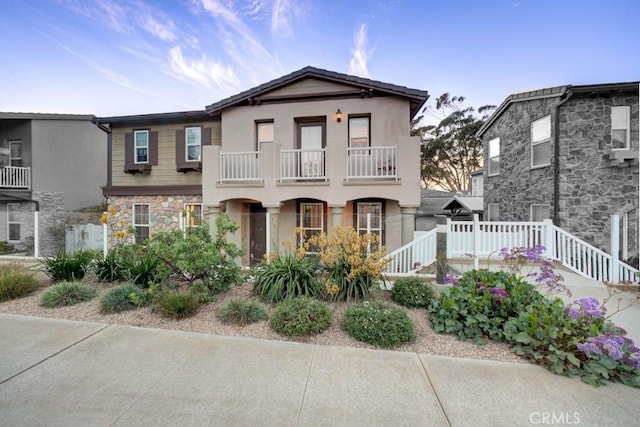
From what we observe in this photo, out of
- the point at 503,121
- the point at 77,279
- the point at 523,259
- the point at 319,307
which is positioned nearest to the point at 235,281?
the point at 319,307

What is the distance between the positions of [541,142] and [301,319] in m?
11.3

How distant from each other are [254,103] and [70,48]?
6995mm

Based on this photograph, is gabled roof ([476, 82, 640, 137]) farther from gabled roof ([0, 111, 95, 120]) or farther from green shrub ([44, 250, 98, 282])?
gabled roof ([0, 111, 95, 120])

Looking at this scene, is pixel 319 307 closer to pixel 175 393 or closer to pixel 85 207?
pixel 175 393

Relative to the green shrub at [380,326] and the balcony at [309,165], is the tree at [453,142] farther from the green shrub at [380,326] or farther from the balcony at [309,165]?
the green shrub at [380,326]

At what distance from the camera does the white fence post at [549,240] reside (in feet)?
23.0

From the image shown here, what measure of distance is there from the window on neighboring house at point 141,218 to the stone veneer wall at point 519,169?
14.6 m

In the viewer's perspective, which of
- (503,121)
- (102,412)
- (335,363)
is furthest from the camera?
(503,121)

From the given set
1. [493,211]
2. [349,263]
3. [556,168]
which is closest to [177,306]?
[349,263]

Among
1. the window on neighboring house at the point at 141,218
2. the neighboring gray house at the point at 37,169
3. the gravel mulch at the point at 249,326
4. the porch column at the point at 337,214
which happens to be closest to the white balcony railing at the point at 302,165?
the porch column at the point at 337,214

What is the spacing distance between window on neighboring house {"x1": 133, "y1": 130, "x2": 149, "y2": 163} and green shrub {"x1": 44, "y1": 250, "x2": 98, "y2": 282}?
5613 mm

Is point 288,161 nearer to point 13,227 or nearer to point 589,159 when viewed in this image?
point 589,159

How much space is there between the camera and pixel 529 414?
2371 mm

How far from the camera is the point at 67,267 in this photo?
5.73 m
